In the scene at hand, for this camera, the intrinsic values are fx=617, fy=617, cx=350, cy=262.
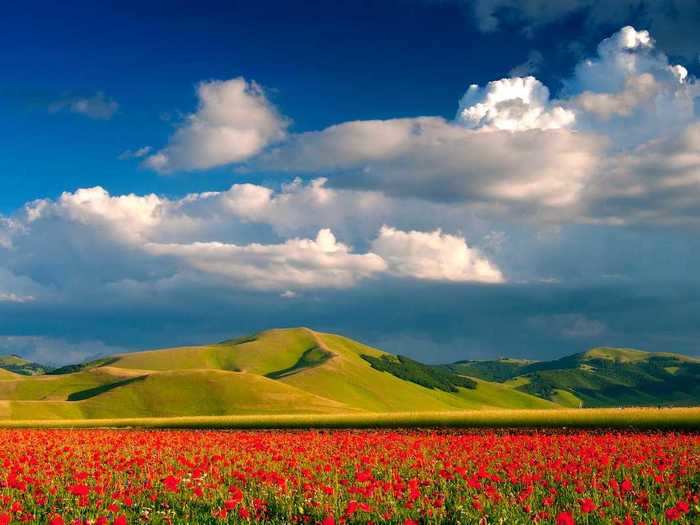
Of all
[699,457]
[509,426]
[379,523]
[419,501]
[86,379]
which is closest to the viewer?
[379,523]

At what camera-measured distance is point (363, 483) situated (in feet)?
55.6

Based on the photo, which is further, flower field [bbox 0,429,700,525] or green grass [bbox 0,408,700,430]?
green grass [bbox 0,408,700,430]

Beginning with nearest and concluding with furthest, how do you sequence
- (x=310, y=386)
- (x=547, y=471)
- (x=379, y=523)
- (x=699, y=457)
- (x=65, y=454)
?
1. (x=379, y=523)
2. (x=547, y=471)
3. (x=699, y=457)
4. (x=65, y=454)
5. (x=310, y=386)

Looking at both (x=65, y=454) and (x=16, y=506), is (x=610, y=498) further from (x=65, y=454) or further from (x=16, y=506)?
(x=65, y=454)

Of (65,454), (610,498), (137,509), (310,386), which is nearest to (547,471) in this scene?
(610,498)

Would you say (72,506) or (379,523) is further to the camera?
(72,506)

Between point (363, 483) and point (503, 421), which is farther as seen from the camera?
point (503, 421)

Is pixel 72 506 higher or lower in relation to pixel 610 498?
lower

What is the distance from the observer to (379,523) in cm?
1260

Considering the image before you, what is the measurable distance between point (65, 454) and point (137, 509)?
50.1 ft

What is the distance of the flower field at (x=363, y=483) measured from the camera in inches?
508

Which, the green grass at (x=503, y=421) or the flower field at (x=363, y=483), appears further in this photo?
the green grass at (x=503, y=421)

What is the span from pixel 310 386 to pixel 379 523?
191 m

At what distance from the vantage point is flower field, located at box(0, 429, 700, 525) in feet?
42.3
